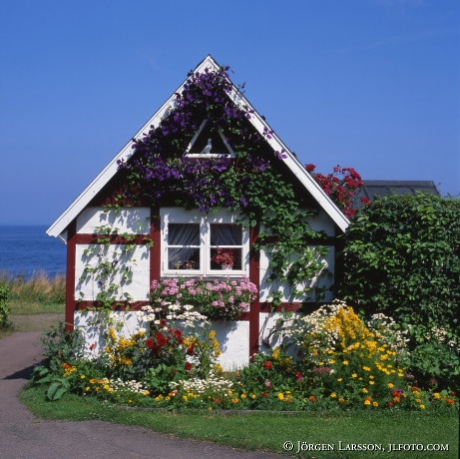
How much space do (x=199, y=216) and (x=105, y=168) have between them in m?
1.80

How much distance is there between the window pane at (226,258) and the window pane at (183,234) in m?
0.40

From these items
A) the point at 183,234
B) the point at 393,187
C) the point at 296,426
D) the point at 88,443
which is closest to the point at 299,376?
the point at 296,426

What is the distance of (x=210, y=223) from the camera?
42.6ft

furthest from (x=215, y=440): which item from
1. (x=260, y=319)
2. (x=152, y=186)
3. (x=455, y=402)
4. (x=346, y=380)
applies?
(x=152, y=186)

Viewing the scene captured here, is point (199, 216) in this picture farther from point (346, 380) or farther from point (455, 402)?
point (455, 402)

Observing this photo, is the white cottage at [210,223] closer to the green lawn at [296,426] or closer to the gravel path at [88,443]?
the green lawn at [296,426]

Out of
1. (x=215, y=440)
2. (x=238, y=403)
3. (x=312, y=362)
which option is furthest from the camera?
(x=312, y=362)

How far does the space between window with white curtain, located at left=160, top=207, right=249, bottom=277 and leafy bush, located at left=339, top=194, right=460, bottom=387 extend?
2.16 meters

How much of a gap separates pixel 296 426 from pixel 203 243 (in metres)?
4.63

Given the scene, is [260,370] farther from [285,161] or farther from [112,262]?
[285,161]

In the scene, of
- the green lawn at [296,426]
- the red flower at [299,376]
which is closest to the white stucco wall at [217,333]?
the red flower at [299,376]

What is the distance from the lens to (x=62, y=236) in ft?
42.8

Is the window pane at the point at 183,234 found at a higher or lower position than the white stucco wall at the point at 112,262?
higher

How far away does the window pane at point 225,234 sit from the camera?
1310 centimetres
